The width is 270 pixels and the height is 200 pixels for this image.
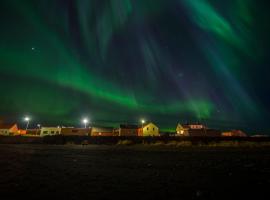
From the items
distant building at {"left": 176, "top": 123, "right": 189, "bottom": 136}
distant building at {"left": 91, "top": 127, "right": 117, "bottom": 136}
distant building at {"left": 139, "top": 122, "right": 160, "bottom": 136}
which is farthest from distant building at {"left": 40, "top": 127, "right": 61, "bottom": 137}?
distant building at {"left": 176, "top": 123, "right": 189, "bottom": 136}

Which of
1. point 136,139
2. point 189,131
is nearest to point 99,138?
point 136,139

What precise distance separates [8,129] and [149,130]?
69.2 meters

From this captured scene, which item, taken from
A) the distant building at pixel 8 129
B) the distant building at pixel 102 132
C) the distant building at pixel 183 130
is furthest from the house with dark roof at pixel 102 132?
the distant building at pixel 8 129

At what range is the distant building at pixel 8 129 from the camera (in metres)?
105

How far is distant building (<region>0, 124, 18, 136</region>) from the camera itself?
10525cm

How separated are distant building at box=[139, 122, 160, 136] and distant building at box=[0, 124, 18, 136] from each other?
212 ft

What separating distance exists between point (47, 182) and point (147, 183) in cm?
321

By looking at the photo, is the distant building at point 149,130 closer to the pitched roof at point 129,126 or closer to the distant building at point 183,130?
the pitched roof at point 129,126

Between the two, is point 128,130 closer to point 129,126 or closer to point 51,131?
point 129,126

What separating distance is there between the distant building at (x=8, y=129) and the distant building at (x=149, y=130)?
212 feet

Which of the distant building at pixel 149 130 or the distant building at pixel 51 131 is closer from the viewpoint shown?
the distant building at pixel 149 130

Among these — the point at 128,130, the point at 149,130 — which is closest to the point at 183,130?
the point at 149,130

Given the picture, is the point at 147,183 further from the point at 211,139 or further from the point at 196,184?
the point at 211,139

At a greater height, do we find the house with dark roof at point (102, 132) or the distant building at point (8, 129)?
the distant building at point (8, 129)
